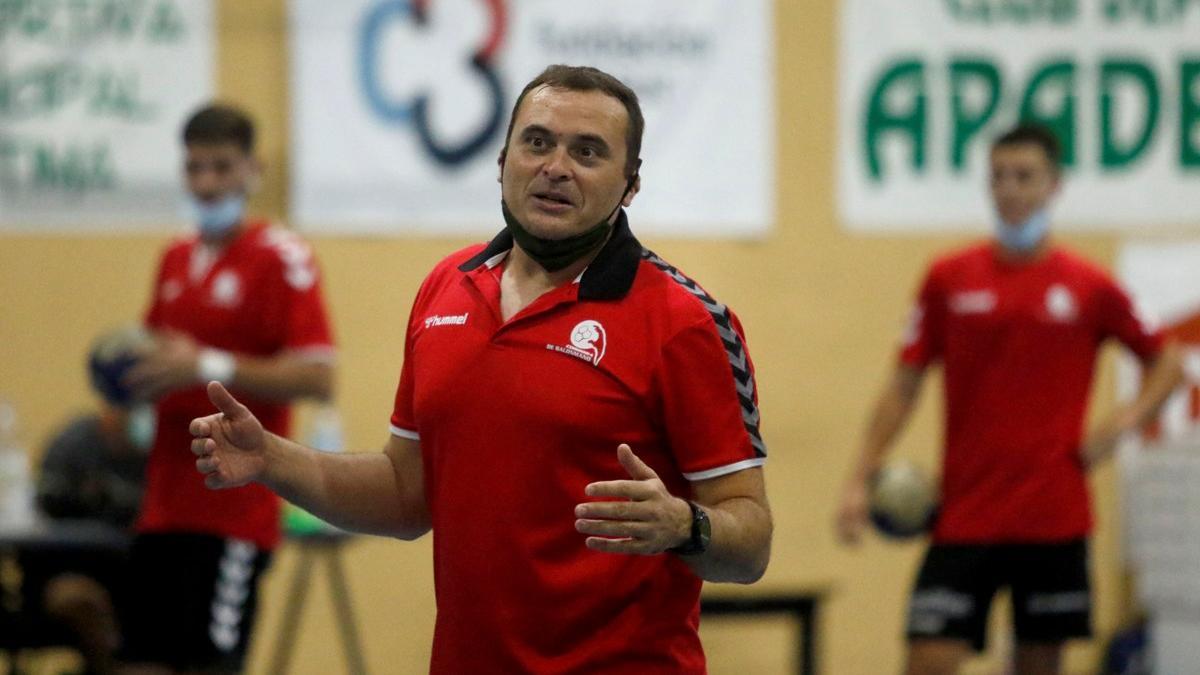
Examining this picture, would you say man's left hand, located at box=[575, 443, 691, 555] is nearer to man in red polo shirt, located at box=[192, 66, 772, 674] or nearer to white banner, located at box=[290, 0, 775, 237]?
man in red polo shirt, located at box=[192, 66, 772, 674]

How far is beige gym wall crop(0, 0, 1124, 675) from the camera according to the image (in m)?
7.85

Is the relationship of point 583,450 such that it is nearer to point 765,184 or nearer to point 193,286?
point 193,286

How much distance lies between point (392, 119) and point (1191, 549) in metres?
Answer: 4.26

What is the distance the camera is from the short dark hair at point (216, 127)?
5332mm

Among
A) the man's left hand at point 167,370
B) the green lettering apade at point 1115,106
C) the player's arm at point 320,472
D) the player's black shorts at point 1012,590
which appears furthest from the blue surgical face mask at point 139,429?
the green lettering apade at point 1115,106

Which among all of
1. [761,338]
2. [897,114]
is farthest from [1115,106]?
[761,338]

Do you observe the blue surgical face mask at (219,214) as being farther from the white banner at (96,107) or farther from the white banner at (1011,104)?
the white banner at (1011,104)

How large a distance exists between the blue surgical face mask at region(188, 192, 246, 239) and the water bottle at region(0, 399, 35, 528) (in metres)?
2.00

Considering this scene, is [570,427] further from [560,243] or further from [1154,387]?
[1154,387]

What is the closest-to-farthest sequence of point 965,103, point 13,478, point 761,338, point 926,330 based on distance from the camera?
point 926,330
point 13,478
point 761,338
point 965,103

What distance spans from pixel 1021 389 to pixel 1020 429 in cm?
14

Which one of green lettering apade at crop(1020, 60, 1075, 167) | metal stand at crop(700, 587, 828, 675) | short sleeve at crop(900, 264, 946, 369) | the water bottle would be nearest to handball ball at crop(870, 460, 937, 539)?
short sleeve at crop(900, 264, 946, 369)

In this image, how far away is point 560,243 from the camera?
2971 millimetres

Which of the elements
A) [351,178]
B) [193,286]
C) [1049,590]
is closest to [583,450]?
[193,286]
